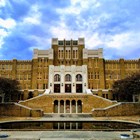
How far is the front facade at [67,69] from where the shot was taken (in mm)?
69188

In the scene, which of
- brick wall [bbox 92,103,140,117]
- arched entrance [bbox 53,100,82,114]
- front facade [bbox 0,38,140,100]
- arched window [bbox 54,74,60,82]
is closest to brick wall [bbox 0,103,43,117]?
arched entrance [bbox 53,100,82,114]

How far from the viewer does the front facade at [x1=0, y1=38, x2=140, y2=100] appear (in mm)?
69188

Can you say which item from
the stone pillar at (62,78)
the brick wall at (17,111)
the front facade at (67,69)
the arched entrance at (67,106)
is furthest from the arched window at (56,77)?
the brick wall at (17,111)

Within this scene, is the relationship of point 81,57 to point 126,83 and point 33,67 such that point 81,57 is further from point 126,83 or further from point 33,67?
point 126,83

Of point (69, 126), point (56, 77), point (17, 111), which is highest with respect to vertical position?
point (56, 77)

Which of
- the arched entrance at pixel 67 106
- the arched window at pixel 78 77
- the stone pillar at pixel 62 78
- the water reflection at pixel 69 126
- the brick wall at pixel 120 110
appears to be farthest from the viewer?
the arched window at pixel 78 77

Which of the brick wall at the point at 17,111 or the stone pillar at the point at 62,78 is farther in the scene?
the stone pillar at the point at 62,78

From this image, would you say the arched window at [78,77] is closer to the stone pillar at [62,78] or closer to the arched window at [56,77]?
the stone pillar at [62,78]

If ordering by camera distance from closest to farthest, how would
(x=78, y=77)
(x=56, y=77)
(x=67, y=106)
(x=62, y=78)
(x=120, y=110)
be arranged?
(x=120, y=110) → (x=67, y=106) → (x=62, y=78) → (x=56, y=77) → (x=78, y=77)

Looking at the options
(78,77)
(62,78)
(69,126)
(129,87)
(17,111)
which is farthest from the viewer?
(78,77)

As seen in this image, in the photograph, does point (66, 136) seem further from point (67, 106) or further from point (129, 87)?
point (129, 87)

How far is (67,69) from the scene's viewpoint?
6931cm

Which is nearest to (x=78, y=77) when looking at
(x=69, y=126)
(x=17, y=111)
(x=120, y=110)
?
(x=120, y=110)

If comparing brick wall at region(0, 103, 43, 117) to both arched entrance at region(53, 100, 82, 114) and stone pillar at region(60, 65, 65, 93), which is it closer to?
arched entrance at region(53, 100, 82, 114)
